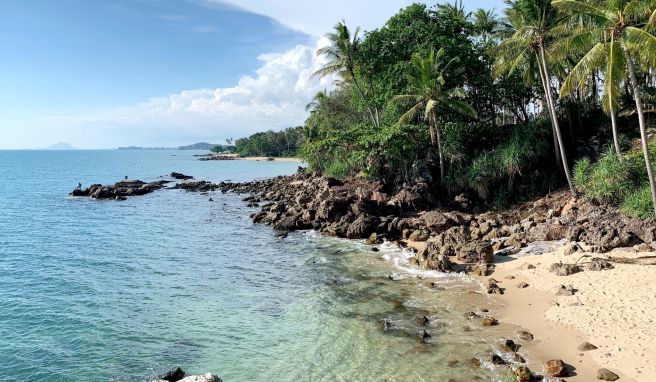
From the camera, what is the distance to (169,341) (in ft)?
51.4

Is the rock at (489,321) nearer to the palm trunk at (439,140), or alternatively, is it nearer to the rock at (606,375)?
the rock at (606,375)

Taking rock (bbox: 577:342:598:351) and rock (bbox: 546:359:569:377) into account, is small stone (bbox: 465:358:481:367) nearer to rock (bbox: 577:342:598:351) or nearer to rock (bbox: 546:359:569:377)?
rock (bbox: 546:359:569:377)

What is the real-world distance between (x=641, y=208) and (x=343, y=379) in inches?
745

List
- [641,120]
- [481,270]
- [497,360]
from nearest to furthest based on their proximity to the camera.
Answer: [497,360] < [641,120] < [481,270]

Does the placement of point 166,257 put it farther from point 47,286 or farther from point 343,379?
point 343,379

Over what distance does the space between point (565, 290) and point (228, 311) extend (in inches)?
533

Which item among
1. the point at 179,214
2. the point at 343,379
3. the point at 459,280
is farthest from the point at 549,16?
the point at 179,214

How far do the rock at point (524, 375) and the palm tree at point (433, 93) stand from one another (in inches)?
965

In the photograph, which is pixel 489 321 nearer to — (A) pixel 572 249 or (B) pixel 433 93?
(A) pixel 572 249

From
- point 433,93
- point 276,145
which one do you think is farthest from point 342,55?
point 276,145

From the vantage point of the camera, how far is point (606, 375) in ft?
38.0

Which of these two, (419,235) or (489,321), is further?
(419,235)

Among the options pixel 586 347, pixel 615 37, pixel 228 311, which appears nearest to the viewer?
pixel 586 347

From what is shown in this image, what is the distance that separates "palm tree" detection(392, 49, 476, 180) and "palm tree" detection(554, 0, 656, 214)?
12.9m
